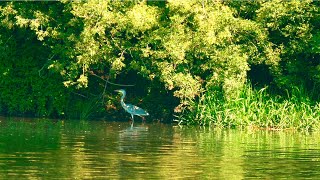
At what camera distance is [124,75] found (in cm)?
3203

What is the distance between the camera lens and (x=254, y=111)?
92.0 feet

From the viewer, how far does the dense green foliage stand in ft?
92.6

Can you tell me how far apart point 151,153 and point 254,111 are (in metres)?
10.5

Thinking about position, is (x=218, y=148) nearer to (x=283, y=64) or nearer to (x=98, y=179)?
(x=98, y=179)

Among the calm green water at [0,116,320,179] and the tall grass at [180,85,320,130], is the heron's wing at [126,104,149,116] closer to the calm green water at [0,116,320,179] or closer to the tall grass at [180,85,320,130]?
the tall grass at [180,85,320,130]

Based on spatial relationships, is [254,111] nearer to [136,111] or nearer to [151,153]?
[136,111]

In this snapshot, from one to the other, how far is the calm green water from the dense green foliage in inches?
104

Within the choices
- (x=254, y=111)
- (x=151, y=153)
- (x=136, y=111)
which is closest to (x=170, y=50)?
(x=136, y=111)

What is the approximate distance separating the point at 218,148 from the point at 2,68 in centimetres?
1414

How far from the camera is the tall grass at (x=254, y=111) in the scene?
2761cm

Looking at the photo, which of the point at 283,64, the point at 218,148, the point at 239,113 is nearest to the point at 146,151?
the point at 218,148

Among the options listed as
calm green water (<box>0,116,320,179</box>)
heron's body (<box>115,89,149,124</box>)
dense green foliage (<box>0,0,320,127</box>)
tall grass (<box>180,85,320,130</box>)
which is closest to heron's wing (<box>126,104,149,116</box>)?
heron's body (<box>115,89,149,124</box>)

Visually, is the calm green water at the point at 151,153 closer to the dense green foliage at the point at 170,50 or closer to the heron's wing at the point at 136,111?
the heron's wing at the point at 136,111

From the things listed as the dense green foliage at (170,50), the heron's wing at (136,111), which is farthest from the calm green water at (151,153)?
the dense green foliage at (170,50)
